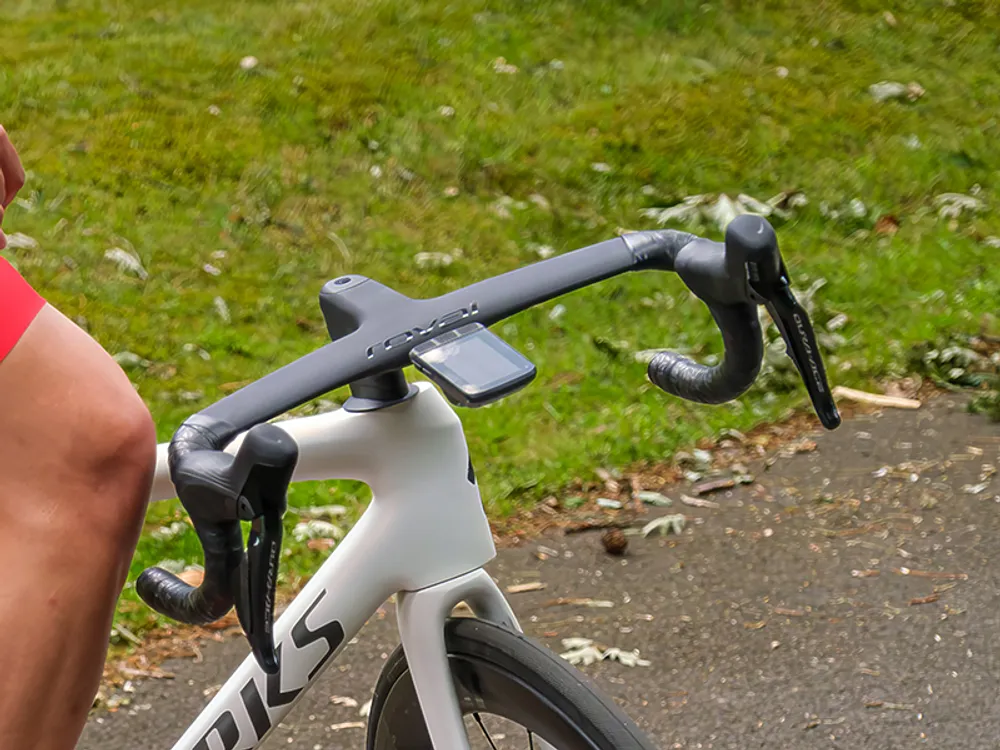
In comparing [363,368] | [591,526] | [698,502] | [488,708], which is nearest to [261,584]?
[363,368]

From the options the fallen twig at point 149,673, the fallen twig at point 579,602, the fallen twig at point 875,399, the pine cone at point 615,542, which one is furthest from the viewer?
the fallen twig at point 875,399

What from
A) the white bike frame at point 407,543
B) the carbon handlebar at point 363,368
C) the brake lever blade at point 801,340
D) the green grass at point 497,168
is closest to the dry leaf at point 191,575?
the green grass at point 497,168

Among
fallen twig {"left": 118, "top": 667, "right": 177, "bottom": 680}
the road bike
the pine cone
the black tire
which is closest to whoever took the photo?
the road bike

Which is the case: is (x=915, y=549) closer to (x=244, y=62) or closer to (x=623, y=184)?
(x=623, y=184)

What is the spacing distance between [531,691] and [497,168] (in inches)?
186

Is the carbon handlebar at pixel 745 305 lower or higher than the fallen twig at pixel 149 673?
higher

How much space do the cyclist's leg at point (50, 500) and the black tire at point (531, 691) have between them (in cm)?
50

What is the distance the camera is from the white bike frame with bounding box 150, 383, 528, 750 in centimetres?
162

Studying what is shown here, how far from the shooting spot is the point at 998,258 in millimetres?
5566

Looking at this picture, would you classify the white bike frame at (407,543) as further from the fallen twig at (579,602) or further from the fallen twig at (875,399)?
the fallen twig at (875,399)

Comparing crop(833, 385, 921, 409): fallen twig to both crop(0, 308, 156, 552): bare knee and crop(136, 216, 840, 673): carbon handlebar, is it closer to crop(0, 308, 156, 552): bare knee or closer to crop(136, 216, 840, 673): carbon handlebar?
crop(136, 216, 840, 673): carbon handlebar

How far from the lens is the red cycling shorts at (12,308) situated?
1.38 m

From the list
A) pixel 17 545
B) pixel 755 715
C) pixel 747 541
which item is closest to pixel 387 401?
pixel 17 545

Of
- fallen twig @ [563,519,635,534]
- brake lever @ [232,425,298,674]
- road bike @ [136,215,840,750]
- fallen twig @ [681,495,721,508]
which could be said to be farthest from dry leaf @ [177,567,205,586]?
brake lever @ [232,425,298,674]
